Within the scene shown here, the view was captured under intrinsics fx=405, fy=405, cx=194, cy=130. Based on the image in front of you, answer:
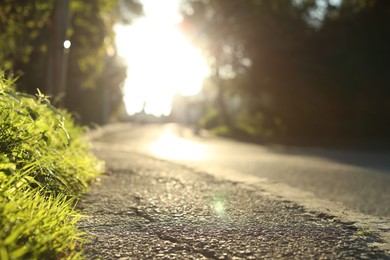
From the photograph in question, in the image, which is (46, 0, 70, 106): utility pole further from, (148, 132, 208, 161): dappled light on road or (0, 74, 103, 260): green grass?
(0, 74, 103, 260): green grass

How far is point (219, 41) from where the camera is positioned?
27859 mm

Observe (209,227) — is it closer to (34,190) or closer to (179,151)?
(34,190)

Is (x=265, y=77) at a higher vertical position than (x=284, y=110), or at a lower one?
higher

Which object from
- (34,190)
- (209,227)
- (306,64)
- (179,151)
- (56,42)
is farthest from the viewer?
(306,64)

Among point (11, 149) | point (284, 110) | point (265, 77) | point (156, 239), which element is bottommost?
point (156, 239)

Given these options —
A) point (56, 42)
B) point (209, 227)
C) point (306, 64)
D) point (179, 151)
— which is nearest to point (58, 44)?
point (56, 42)

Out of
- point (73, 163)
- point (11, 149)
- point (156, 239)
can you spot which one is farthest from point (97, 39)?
point (156, 239)

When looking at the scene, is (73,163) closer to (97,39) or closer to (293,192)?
(293,192)

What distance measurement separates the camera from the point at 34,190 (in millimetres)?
2512

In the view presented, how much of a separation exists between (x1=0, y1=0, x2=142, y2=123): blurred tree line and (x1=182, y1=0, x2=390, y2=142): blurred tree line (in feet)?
32.6

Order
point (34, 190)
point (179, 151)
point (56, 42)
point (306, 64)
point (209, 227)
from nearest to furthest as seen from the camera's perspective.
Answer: point (34, 190)
point (209, 227)
point (56, 42)
point (179, 151)
point (306, 64)

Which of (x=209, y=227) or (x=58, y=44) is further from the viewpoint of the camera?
(x=58, y=44)

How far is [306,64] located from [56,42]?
14924 millimetres

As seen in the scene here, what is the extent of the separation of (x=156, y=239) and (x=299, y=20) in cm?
2242
